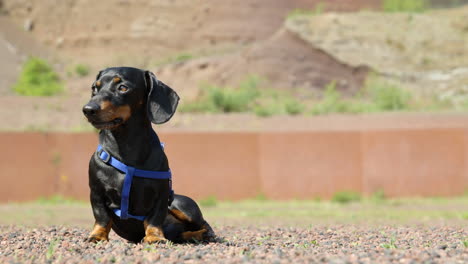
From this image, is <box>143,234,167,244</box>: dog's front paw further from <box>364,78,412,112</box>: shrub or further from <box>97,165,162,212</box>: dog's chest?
<box>364,78,412,112</box>: shrub

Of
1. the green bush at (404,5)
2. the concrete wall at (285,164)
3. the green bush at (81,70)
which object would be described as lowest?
the concrete wall at (285,164)

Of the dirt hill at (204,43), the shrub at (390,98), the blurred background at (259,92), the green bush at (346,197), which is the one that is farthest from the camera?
the dirt hill at (204,43)

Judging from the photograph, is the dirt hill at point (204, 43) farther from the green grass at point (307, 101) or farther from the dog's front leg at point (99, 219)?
the dog's front leg at point (99, 219)

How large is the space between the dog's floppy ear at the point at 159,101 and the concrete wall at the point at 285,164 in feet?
43.4

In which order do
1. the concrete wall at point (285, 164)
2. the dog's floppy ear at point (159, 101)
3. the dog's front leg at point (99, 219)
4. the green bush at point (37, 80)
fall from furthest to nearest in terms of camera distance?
the green bush at point (37, 80) → the concrete wall at point (285, 164) → the dog's floppy ear at point (159, 101) → the dog's front leg at point (99, 219)

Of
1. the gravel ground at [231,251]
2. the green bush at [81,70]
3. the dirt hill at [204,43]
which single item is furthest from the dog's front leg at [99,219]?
the green bush at [81,70]

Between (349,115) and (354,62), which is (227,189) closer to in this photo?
(349,115)

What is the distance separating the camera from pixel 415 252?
17.3 ft

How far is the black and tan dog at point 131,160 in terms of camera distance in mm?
6055

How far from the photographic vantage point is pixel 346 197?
19.2m

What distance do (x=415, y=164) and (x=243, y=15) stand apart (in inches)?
1092

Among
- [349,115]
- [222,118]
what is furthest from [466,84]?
[222,118]

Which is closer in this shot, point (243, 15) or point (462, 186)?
point (462, 186)

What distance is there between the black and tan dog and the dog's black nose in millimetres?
170
